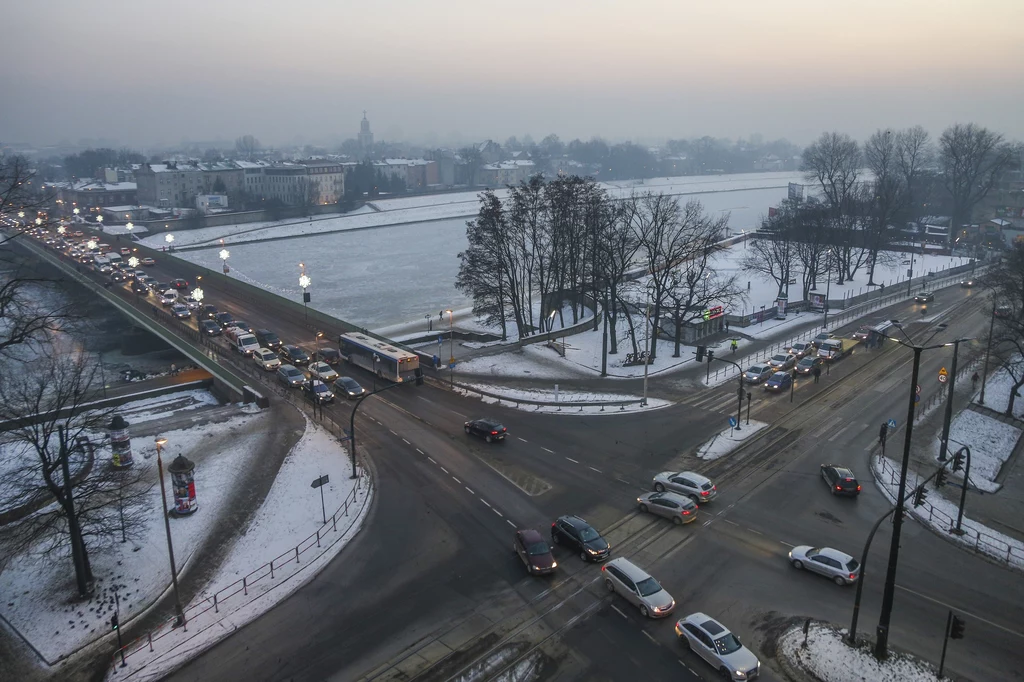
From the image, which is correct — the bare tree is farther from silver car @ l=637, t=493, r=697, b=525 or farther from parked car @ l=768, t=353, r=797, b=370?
silver car @ l=637, t=493, r=697, b=525

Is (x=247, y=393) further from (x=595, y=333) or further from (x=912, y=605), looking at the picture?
(x=912, y=605)

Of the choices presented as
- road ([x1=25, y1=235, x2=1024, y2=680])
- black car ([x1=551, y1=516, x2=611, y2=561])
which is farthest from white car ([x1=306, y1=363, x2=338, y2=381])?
black car ([x1=551, y1=516, x2=611, y2=561])

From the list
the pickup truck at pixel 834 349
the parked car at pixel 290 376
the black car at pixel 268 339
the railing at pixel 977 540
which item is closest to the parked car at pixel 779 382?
the pickup truck at pixel 834 349

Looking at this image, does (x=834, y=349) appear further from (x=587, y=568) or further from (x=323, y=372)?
(x=323, y=372)

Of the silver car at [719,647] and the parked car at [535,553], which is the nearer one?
the silver car at [719,647]

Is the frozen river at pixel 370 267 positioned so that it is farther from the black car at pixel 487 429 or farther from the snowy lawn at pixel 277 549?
the snowy lawn at pixel 277 549

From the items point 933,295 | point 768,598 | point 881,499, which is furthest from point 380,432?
point 933,295

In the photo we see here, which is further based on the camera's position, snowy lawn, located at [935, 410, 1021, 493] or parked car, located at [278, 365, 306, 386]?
parked car, located at [278, 365, 306, 386]
